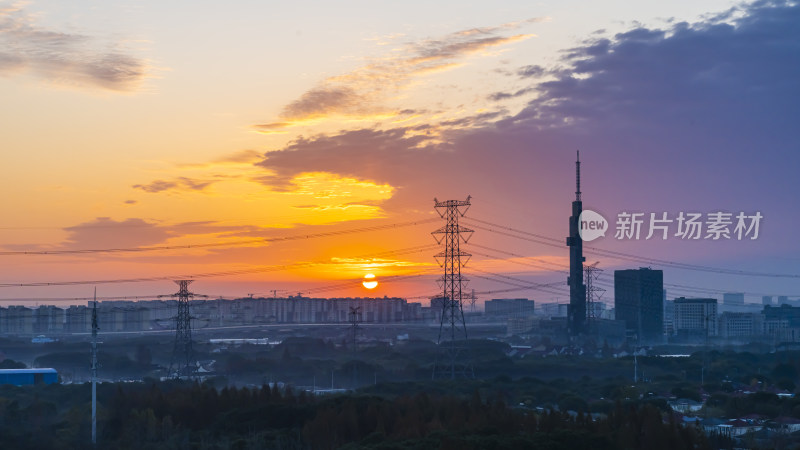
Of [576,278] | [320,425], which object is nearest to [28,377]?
[320,425]

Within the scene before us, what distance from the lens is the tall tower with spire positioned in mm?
158750

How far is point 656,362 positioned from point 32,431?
87.3 meters

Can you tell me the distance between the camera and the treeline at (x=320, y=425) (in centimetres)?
4134

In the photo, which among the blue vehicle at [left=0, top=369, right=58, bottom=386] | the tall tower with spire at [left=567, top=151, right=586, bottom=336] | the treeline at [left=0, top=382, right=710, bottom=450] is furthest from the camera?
the tall tower with spire at [left=567, top=151, right=586, bottom=336]

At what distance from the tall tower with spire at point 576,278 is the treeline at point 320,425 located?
344 ft

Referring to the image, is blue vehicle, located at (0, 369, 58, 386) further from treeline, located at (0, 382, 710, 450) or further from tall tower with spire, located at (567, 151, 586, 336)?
tall tower with spire, located at (567, 151, 586, 336)

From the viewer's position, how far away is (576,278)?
158 m

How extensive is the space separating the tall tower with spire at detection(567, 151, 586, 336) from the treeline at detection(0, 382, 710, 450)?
344ft

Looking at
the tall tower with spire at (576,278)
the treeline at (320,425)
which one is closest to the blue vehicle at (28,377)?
the treeline at (320,425)

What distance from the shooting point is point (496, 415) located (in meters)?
48.5

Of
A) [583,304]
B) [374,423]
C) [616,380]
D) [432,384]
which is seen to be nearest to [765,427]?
[374,423]

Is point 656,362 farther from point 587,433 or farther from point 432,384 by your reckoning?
point 587,433

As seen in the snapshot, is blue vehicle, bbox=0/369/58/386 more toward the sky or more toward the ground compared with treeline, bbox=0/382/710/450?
more toward the ground

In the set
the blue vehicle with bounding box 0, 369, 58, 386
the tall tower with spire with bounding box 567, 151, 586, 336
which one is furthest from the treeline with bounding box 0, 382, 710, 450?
the tall tower with spire with bounding box 567, 151, 586, 336
